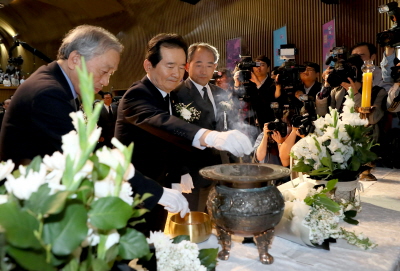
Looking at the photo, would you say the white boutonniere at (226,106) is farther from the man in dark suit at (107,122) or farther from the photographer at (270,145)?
the man in dark suit at (107,122)

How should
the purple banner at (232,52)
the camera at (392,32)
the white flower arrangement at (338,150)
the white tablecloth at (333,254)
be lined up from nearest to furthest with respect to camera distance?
the white tablecloth at (333,254) → the white flower arrangement at (338,150) → the camera at (392,32) → the purple banner at (232,52)

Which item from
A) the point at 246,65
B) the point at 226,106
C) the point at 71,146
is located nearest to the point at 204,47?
the point at 246,65

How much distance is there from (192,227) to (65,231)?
28.7 inches

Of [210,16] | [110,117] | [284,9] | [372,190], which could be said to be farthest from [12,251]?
[210,16]

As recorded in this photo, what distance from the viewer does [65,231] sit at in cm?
48

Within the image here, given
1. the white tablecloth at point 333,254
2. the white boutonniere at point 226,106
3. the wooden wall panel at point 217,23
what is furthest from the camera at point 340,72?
the wooden wall panel at point 217,23

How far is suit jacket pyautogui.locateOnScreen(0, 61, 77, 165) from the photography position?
1244 millimetres

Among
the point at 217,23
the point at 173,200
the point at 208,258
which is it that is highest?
the point at 217,23

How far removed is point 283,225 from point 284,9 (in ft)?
20.0

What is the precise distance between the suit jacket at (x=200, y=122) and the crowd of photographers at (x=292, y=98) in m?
0.23

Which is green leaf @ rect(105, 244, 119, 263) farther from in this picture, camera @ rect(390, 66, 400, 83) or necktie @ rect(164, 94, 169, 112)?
camera @ rect(390, 66, 400, 83)

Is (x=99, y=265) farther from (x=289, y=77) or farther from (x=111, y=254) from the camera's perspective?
(x=289, y=77)

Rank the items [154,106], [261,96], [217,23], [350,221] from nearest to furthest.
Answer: [350,221], [154,106], [261,96], [217,23]

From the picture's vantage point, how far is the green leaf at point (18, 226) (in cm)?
44
